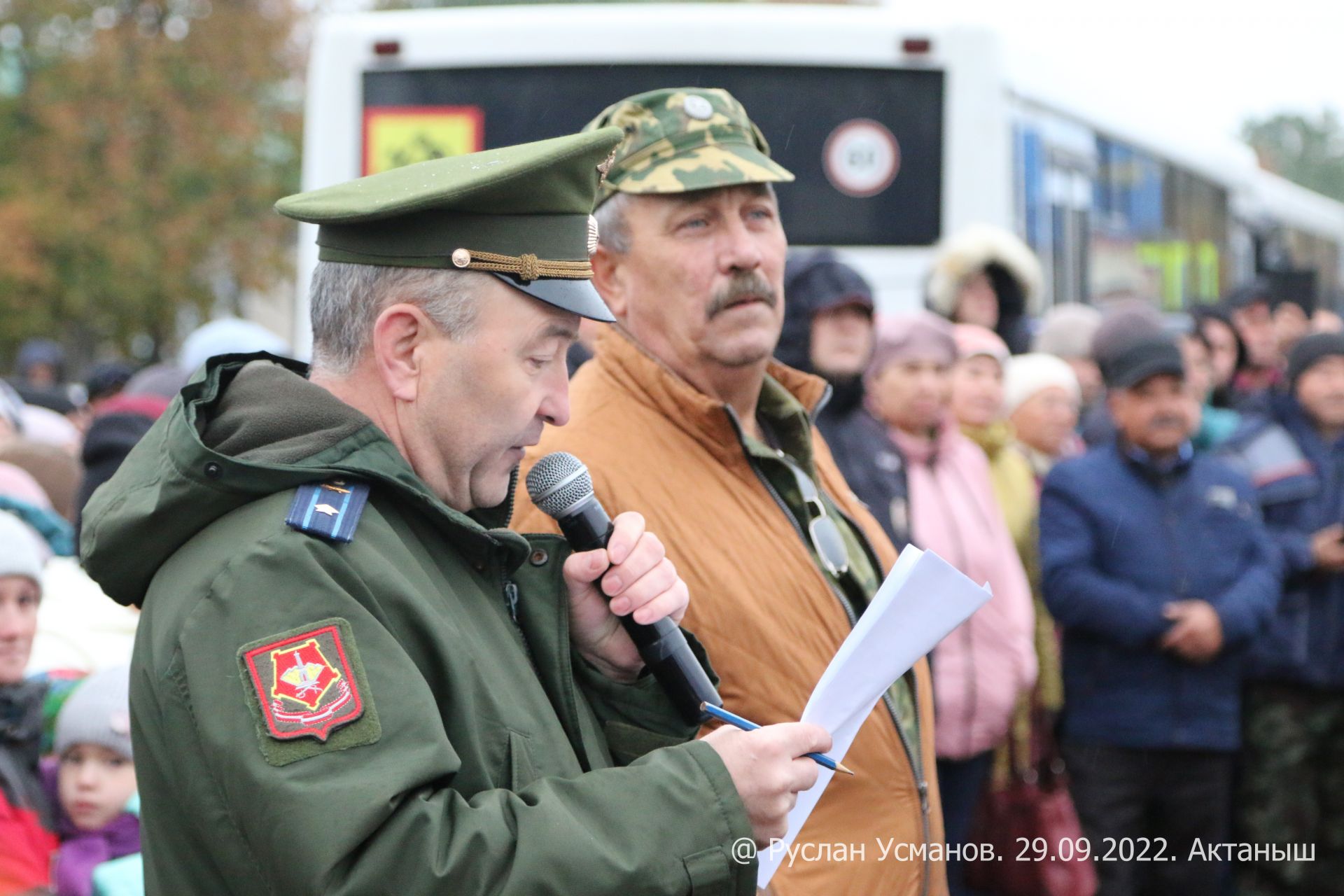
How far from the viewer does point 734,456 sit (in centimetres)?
298

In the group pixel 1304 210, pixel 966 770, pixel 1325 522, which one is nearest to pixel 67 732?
pixel 966 770

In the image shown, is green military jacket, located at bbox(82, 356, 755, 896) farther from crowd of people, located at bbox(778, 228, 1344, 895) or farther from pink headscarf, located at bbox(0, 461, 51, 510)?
pink headscarf, located at bbox(0, 461, 51, 510)

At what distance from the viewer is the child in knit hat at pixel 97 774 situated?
136 inches

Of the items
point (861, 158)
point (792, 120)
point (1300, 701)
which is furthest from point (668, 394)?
point (861, 158)

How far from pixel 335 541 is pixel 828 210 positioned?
604cm

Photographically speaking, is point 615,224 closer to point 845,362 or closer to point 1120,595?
point 845,362

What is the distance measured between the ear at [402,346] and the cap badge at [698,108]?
1.23 meters

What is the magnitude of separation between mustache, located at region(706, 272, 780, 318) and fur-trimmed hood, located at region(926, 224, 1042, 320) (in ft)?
13.6

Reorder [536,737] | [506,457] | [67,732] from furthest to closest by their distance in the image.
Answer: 1. [67,732]
2. [506,457]
3. [536,737]

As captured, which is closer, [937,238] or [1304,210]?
[937,238]

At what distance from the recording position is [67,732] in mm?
3465

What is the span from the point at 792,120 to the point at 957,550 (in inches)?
126

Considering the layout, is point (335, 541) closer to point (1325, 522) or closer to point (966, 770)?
point (966, 770)

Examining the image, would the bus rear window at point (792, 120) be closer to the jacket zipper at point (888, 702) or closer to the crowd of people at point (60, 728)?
the crowd of people at point (60, 728)
